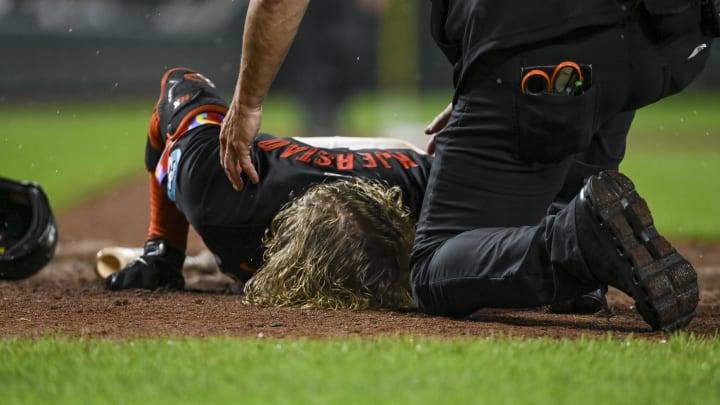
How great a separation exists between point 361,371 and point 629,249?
801 mm

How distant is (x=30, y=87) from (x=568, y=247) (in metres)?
16.4

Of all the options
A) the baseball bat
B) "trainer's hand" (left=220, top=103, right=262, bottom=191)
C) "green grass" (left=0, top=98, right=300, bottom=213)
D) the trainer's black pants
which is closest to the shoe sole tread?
the trainer's black pants

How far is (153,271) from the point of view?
4.00 m

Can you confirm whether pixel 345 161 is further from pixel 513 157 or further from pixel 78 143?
pixel 78 143

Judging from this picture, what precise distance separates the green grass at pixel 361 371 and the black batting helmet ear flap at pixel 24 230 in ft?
4.82

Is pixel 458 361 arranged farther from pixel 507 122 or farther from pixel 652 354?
pixel 507 122

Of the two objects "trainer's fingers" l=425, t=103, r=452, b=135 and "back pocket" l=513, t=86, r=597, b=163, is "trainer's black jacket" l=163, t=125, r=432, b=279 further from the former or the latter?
"back pocket" l=513, t=86, r=597, b=163

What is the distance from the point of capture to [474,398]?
2154mm

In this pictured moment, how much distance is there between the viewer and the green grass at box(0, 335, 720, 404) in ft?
7.16

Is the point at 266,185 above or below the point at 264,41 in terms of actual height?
below

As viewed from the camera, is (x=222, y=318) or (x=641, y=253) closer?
(x=641, y=253)

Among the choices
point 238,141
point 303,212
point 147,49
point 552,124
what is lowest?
point 147,49

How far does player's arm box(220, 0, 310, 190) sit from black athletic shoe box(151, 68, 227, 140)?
1.54ft

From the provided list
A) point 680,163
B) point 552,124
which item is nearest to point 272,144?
point 552,124
